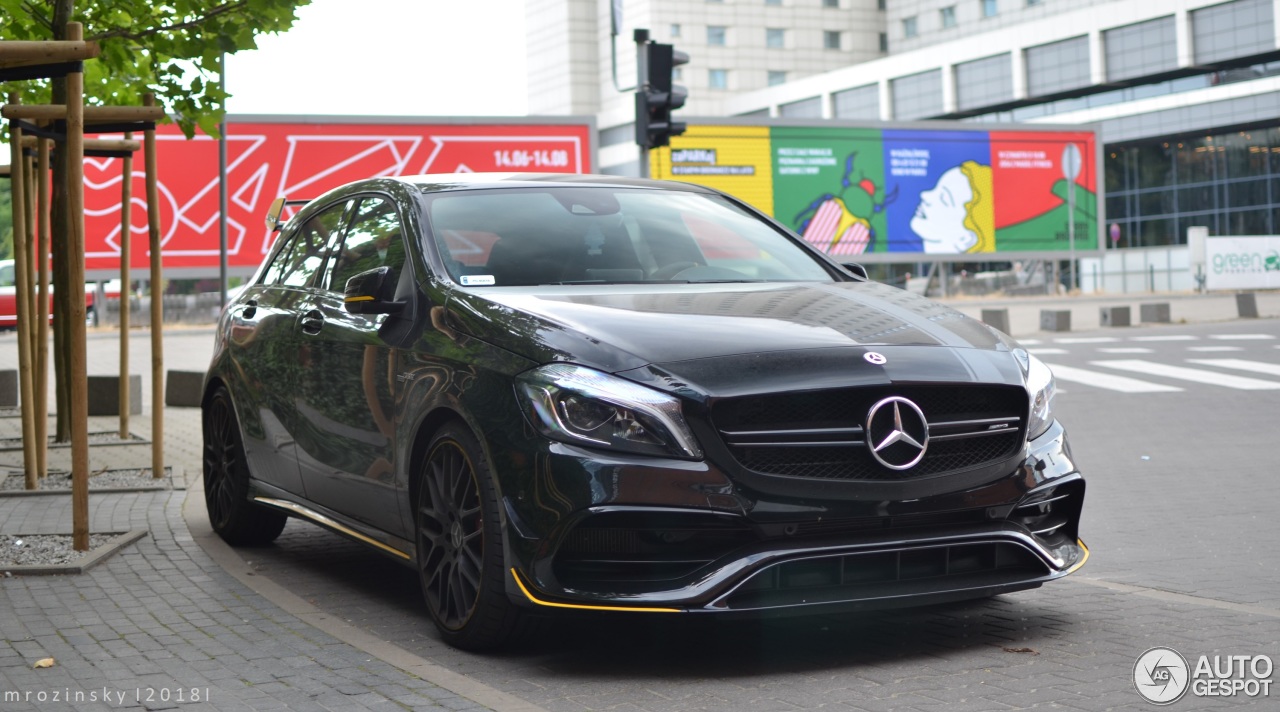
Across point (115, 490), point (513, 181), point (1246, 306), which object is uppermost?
point (1246, 306)

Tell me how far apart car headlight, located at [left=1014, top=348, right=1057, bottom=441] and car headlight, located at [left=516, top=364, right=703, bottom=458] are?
119cm

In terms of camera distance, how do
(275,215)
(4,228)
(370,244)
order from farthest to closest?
(4,228) < (275,215) < (370,244)

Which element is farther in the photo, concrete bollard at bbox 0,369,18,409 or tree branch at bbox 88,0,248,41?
concrete bollard at bbox 0,369,18,409

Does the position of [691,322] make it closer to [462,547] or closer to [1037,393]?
[462,547]

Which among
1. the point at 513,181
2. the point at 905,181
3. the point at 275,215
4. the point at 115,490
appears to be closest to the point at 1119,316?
the point at 905,181

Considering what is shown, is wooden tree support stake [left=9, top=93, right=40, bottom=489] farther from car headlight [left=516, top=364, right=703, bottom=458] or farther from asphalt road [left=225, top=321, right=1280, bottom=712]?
car headlight [left=516, top=364, right=703, bottom=458]

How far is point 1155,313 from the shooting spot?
3167 centimetres

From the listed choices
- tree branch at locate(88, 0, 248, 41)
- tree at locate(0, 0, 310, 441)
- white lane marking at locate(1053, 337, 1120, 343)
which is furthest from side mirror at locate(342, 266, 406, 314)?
white lane marking at locate(1053, 337, 1120, 343)

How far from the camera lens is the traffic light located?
13.3 meters

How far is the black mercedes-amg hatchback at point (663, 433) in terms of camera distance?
4344 mm

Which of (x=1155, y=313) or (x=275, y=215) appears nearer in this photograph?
(x=275, y=215)

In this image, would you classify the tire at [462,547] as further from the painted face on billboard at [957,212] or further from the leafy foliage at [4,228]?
the leafy foliage at [4,228]

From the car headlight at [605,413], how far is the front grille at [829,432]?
135mm

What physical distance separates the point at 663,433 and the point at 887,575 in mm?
826
